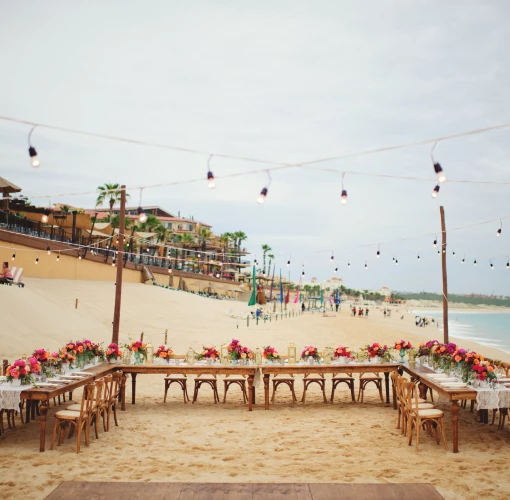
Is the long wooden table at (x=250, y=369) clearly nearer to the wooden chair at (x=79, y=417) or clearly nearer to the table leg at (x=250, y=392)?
the table leg at (x=250, y=392)

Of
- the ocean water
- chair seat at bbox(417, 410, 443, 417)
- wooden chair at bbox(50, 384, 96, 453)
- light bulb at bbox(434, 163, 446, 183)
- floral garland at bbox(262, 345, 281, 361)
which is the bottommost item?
the ocean water

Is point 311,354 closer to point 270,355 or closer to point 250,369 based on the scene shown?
point 270,355

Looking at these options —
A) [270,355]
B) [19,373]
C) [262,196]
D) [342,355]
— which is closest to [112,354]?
[19,373]

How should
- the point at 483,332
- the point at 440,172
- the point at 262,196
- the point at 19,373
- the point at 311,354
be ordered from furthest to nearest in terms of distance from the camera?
the point at 483,332, the point at 311,354, the point at 262,196, the point at 19,373, the point at 440,172

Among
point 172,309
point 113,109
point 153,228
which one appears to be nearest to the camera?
point 113,109

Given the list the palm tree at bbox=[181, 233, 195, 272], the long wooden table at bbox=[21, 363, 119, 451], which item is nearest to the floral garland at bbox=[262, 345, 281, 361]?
the long wooden table at bbox=[21, 363, 119, 451]

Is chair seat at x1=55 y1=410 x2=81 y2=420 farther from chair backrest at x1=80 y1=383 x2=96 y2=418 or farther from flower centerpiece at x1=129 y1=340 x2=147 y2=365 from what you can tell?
flower centerpiece at x1=129 y1=340 x2=147 y2=365

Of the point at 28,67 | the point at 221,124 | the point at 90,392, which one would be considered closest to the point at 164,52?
the point at 28,67

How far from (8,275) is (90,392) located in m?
17.4

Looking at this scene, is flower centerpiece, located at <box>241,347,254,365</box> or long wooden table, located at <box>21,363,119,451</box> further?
flower centerpiece, located at <box>241,347,254,365</box>

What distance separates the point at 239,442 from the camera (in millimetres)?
8156

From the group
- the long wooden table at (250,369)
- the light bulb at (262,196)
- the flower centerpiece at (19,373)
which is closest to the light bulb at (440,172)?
the light bulb at (262,196)

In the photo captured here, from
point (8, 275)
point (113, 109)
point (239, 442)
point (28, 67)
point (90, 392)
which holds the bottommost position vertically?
point (239, 442)

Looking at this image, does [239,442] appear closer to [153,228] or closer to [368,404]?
[368,404]
